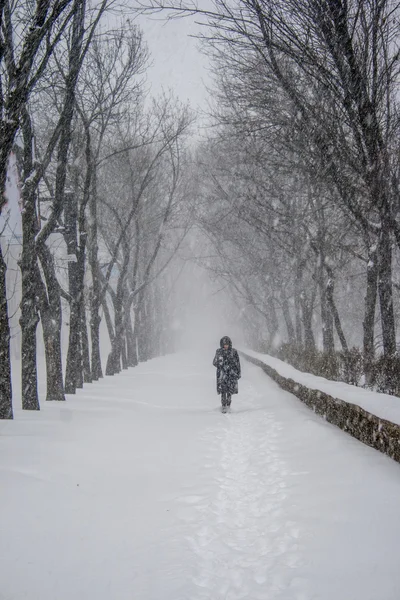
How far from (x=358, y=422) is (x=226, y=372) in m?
4.63

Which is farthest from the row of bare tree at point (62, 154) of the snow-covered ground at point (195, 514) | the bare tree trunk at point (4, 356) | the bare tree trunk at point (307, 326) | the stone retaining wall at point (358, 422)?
the bare tree trunk at point (307, 326)

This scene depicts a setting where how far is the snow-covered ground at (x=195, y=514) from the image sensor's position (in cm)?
334

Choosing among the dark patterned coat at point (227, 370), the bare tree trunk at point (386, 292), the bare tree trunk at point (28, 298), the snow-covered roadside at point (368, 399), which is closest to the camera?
the snow-covered roadside at point (368, 399)

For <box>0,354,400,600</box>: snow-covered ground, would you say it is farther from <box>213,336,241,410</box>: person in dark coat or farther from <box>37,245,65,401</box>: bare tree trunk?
<box>37,245,65,401</box>: bare tree trunk

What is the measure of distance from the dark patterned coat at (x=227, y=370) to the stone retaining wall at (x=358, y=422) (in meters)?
1.55

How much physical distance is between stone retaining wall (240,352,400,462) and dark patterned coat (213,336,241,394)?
5.10 feet

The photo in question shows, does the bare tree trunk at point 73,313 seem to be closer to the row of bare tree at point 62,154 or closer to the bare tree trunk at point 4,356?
the row of bare tree at point 62,154

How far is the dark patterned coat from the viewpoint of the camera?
35.6ft

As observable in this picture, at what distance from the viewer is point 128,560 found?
372 cm

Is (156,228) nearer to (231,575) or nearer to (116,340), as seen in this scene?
(116,340)

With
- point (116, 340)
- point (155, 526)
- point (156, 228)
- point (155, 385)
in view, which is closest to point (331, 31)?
point (155, 526)

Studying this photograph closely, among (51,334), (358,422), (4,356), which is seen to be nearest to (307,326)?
(51,334)

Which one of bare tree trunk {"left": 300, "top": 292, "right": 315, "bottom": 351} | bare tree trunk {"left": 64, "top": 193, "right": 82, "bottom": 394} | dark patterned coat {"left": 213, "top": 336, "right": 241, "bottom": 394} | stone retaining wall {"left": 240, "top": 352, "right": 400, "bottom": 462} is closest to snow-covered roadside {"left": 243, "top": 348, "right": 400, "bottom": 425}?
stone retaining wall {"left": 240, "top": 352, "right": 400, "bottom": 462}

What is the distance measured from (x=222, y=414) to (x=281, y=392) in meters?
3.18
